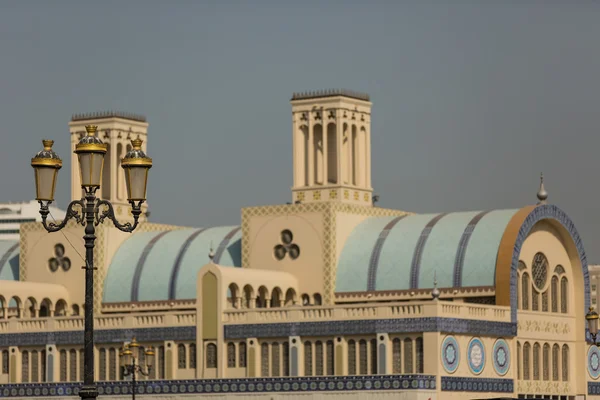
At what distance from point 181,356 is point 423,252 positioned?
13.3 m

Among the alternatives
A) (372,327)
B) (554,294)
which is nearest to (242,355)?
(372,327)

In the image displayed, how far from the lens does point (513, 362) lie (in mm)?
78938

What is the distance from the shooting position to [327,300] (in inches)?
3238

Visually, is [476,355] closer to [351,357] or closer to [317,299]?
[351,357]

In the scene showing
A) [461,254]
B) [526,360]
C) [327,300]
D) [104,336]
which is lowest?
[526,360]

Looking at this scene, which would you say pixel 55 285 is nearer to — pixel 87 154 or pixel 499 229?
pixel 499 229

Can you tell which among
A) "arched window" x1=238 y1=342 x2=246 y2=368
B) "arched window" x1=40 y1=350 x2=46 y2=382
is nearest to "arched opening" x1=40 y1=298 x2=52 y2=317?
Answer: "arched window" x1=40 y1=350 x2=46 y2=382

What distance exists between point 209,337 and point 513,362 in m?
14.9

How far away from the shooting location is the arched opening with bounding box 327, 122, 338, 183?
8481 centimetres

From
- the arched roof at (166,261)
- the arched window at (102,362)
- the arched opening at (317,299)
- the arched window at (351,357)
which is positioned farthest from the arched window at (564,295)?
the arched window at (102,362)

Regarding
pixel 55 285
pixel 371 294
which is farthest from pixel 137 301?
pixel 371 294

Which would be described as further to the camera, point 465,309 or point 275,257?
point 275,257

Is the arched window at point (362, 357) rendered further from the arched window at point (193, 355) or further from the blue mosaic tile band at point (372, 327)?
the arched window at point (193, 355)

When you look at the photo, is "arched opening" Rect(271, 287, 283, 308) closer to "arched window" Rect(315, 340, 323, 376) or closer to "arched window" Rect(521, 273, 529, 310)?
"arched window" Rect(315, 340, 323, 376)
